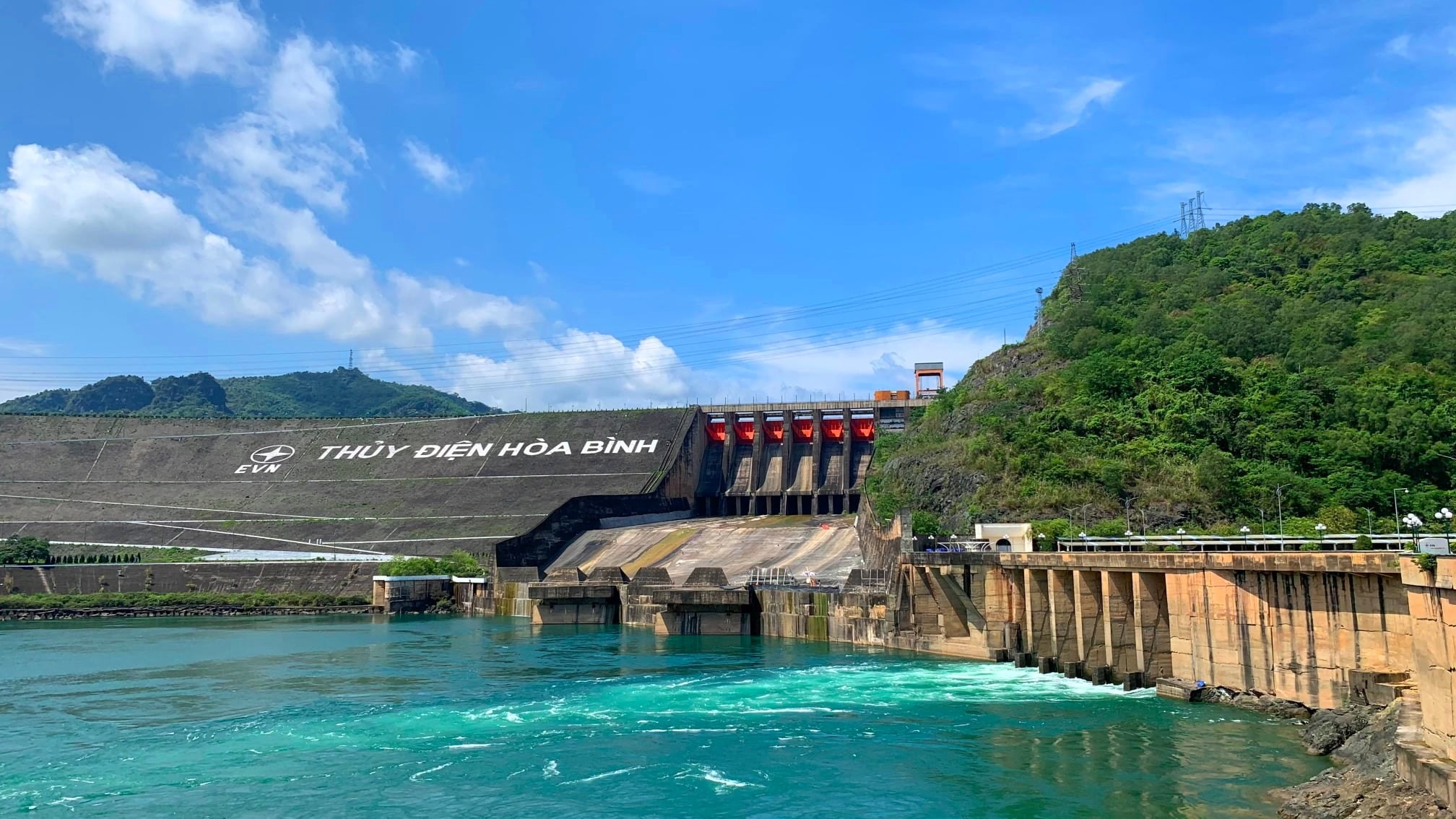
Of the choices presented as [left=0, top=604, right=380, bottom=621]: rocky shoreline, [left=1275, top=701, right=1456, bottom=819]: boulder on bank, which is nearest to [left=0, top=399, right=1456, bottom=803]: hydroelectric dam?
[left=1275, top=701, right=1456, bottom=819]: boulder on bank

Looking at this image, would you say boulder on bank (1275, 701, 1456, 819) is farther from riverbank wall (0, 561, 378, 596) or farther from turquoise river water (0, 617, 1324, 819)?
riverbank wall (0, 561, 378, 596)

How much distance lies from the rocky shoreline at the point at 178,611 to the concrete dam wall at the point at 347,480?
10.9m

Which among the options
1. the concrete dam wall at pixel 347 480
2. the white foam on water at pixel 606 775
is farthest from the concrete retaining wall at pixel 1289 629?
the concrete dam wall at pixel 347 480

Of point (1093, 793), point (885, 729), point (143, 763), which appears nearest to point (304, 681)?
point (143, 763)

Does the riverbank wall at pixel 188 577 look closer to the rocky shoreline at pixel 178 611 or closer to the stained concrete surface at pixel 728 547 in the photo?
the rocky shoreline at pixel 178 611

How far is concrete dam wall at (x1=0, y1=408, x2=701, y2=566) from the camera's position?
338 feet

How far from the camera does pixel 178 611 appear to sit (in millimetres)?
88938

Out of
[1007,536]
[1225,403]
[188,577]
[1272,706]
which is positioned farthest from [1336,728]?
[188,577]

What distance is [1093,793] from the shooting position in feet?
95.1

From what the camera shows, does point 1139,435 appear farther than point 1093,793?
Yes

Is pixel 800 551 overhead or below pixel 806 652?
overhead

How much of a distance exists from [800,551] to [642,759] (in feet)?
171

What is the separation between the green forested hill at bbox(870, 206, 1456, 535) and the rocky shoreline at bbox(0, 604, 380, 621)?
44250mm

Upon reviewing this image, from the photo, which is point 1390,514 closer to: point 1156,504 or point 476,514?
point 1156,504
